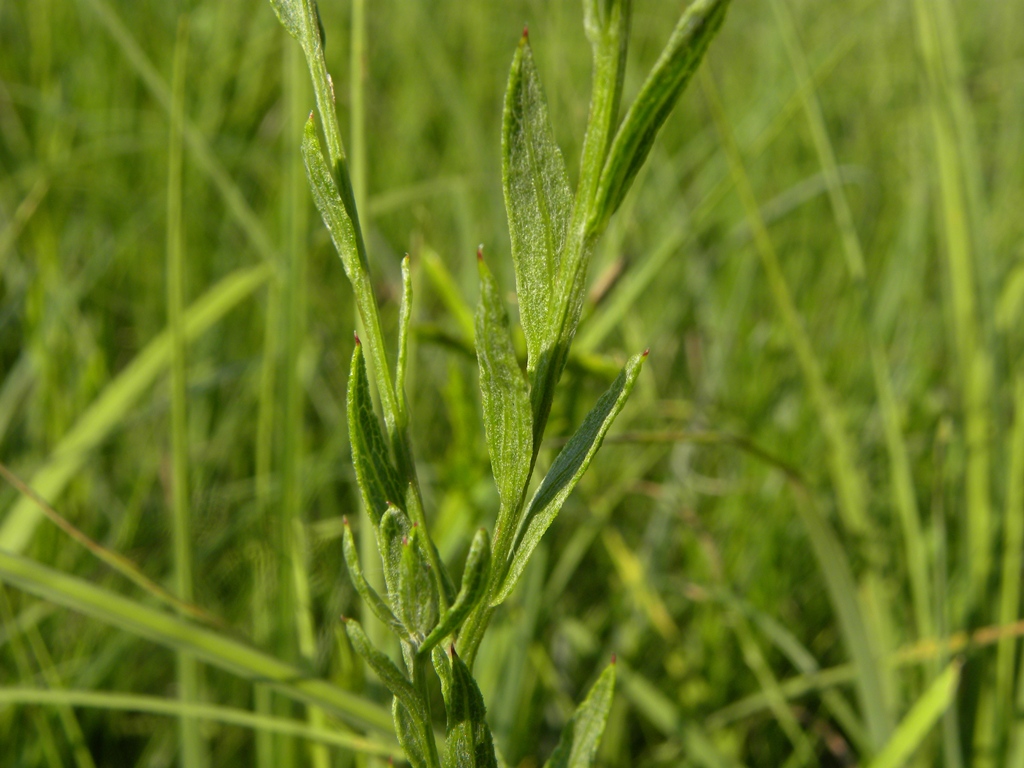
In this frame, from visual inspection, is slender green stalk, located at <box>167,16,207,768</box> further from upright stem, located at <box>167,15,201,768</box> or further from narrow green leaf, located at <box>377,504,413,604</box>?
narrow green leaf, located at <box>377,504,413,604</box>

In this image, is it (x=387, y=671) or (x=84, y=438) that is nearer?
(x=387, y=671)

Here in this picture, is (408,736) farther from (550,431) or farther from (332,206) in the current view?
(550,431)

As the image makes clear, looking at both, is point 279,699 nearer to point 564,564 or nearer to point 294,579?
point 294,579

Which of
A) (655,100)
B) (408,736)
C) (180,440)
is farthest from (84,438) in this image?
(655,100)

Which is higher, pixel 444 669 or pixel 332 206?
pixel 332 206

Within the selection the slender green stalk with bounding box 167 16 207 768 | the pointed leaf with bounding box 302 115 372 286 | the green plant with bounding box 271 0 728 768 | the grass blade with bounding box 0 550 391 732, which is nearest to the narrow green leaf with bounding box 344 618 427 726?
the green plant with bounding box 271 0 728 768

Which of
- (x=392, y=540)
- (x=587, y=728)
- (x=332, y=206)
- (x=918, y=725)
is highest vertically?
(x=332, y=206)
